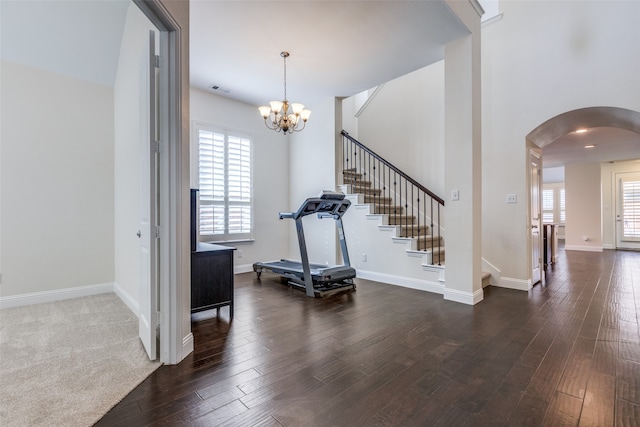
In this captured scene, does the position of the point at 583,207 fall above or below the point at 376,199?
below

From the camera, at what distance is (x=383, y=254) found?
4.73m

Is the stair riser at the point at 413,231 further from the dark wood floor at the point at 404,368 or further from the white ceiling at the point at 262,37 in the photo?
the white ceiling at the point at 262,37

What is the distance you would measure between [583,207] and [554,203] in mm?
4651

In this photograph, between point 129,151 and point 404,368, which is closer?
point 404,368

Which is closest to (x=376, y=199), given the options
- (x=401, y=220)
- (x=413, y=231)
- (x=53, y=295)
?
(x=401, y=220)

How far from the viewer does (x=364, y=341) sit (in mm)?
2504

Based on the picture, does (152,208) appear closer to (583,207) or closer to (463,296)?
(463,296)

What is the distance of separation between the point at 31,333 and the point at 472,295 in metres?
4.45

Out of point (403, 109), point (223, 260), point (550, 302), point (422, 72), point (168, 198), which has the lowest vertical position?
point (550, 302)

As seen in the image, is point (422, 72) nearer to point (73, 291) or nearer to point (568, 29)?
point (568, 29)

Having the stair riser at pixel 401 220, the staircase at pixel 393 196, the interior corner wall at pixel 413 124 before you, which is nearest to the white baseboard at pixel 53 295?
the staircase at pixel 393 196

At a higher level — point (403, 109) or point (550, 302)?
point (403, 109)

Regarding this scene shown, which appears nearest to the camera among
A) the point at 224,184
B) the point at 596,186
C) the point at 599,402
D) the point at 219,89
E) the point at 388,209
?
the point at 599,402

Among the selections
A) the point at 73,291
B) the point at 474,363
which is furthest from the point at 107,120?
the point at 474,363
